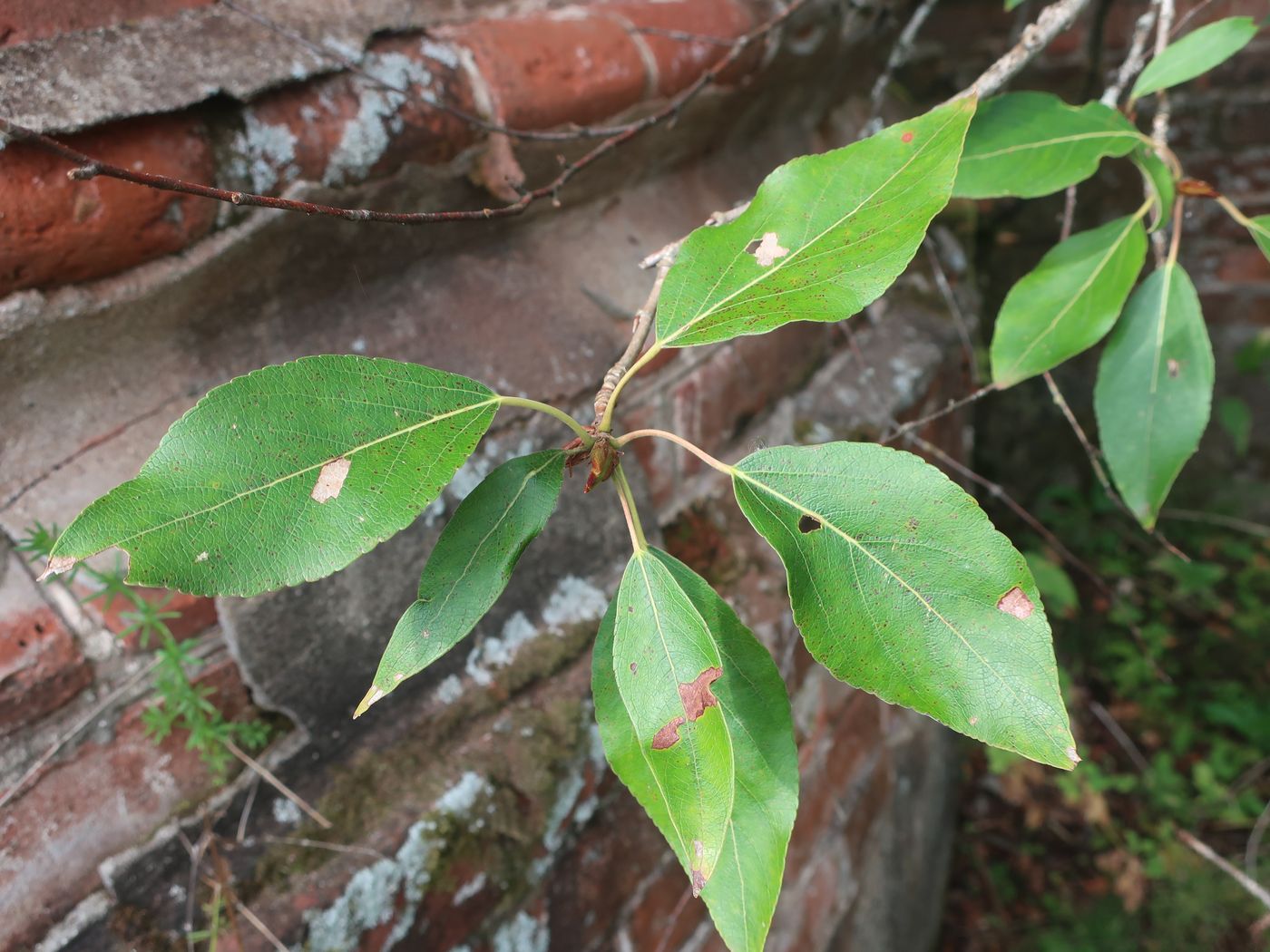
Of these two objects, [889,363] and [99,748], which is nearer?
[99,748]

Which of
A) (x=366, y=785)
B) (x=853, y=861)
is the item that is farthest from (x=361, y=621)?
(x=853, y=861)

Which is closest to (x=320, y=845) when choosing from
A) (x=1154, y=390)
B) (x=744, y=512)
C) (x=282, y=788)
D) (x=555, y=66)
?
(x=282, y=788)

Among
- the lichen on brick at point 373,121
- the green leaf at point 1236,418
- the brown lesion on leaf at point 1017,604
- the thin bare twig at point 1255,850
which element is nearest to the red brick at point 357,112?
the lichen on brick at point 373,121

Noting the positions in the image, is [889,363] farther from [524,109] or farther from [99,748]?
[99,748]

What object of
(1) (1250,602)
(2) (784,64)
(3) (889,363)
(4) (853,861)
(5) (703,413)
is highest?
(2) (784,64)

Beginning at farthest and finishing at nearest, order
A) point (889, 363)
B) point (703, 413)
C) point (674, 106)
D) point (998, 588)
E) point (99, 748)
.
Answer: point (889, 363), point (703, 413), point (674, 106), point (99, 748), point (998, 588)

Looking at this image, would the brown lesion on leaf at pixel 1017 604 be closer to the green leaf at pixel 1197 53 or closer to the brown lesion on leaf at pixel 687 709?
the brown lesion on leaf at pixel 687 709
